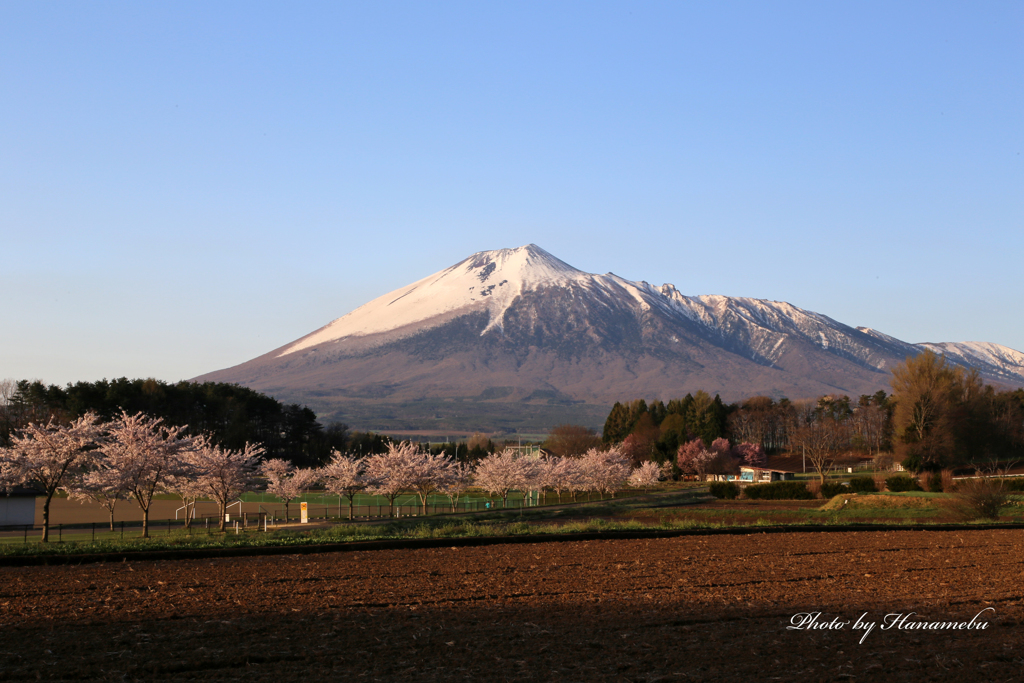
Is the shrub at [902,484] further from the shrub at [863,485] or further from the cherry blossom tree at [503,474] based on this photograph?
the cherry blossom tree at [503,474]

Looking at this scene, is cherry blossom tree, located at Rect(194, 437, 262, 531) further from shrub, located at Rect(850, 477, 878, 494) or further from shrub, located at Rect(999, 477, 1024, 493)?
shrub, located at Rect(999, 477, 1024, 493)

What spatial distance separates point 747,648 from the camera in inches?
464

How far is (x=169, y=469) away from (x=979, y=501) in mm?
38667

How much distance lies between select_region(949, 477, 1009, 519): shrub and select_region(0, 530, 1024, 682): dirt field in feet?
56.2

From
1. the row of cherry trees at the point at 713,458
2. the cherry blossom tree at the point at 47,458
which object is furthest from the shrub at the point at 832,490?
the cherry blossom tree at the point at 47,458

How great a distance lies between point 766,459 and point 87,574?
113m

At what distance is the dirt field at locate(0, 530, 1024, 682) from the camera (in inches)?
420

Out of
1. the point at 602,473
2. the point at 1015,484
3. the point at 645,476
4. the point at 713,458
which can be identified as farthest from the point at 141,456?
the point at 713,458

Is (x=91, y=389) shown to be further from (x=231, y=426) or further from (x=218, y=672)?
(x=218, y=672)

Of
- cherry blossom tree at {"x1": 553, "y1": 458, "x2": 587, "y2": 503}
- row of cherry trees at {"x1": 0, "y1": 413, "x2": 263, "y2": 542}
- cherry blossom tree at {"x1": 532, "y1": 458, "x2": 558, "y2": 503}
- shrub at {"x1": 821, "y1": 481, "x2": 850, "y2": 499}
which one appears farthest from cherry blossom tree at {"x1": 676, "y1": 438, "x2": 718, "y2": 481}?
row of cherry trees at {"x1": 0, "y1": 413, "x2": 263, "y2": 542}

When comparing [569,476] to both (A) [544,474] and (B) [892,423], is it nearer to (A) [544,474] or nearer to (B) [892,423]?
(A) [544,474]

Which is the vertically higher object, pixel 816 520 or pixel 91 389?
pixel 91 389

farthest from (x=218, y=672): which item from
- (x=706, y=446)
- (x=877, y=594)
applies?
(x=706, y=446)

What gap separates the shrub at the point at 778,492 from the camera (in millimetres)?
68000
